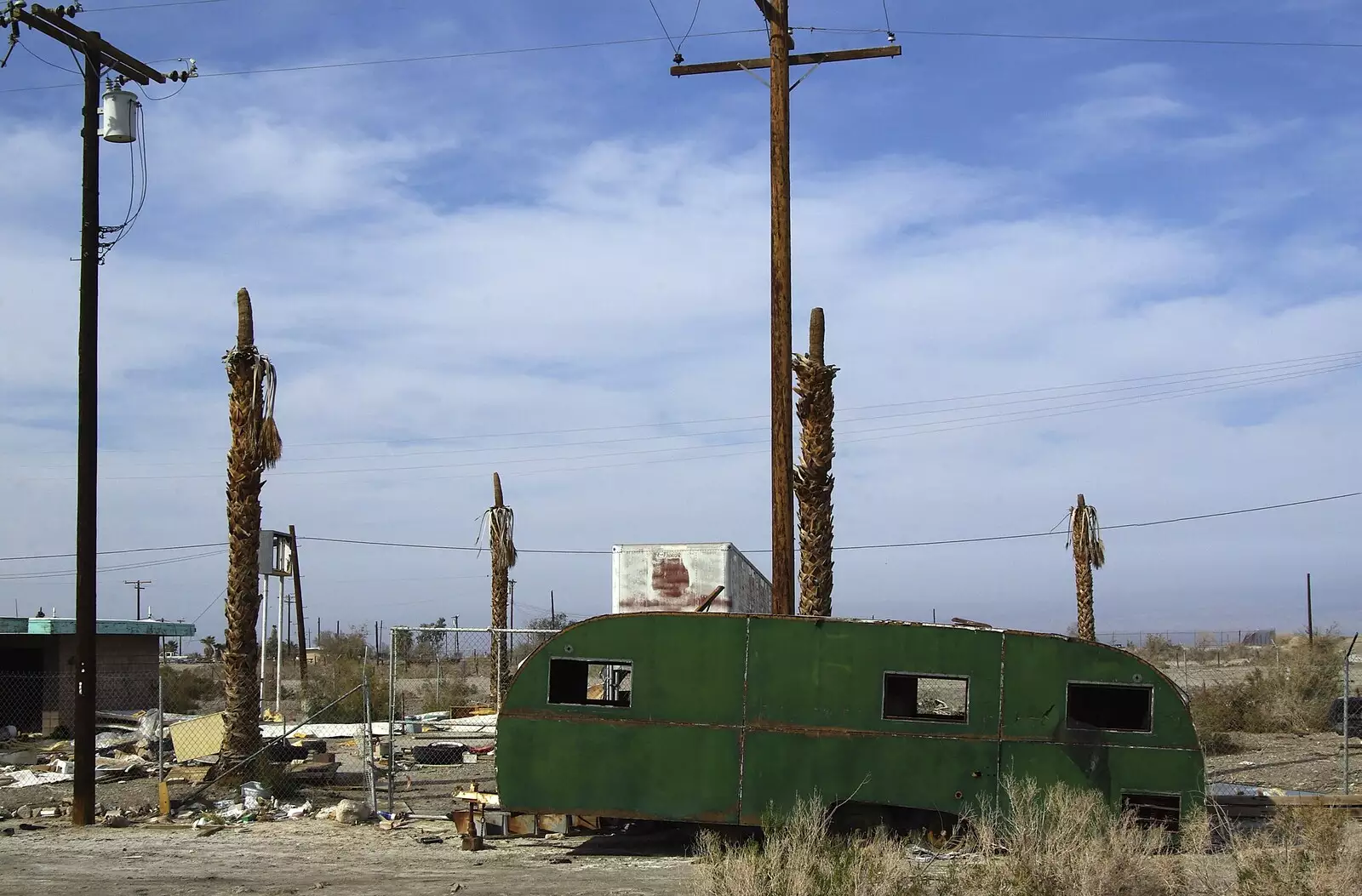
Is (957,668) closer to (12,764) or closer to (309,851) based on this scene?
(309,851)

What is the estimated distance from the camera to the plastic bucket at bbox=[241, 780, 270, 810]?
16.2m

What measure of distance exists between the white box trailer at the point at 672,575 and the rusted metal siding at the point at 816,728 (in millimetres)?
8907

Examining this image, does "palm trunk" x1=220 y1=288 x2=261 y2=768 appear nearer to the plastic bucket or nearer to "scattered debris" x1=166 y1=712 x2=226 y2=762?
the plastic bucket

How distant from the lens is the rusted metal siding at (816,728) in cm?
1292

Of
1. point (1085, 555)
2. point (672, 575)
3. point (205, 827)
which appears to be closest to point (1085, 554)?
point (1085, 555)

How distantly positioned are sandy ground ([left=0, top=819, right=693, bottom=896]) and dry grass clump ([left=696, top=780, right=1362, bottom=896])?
1.56 metres

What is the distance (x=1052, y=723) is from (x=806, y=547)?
21.4 feet

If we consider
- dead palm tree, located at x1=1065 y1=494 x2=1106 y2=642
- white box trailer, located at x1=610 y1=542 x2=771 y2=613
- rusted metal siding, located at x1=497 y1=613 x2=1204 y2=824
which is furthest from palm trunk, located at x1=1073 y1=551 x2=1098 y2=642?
rusted metal siding, located at x1=497 y1=613 x2=1204 y2=824

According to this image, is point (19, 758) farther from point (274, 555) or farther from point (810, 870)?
point (810, 870)

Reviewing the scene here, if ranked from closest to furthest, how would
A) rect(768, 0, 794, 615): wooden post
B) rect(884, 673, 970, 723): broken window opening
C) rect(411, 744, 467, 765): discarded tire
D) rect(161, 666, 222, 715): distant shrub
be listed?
rect(884, 673, 970, 723): broken window opening → rect(768, 0, 794, 615): wooden post → rect(411, 744, 467, 765): discarded tire → rect(161, 666, 222, 715): distant shrub

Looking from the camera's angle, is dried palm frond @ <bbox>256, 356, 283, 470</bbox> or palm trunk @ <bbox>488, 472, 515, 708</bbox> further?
palm trunk @ <bbox>488, 472, 515, 708</bbox>

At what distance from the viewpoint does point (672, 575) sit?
74.5 ft

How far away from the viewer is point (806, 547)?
19078 millimetres

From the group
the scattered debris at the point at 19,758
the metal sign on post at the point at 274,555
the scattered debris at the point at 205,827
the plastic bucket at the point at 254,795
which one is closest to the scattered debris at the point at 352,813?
the plastic bucket at the point at 254,795
